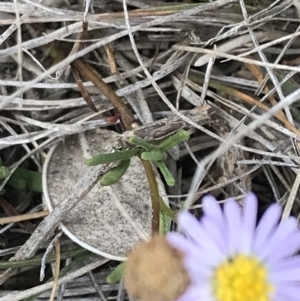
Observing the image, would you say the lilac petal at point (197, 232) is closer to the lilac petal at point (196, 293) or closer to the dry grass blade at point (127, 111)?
the lilac petal at point (196, 293)

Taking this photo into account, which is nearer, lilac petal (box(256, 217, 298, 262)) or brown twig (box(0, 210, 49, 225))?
lilac petal (box(256, 217, 298, 262))

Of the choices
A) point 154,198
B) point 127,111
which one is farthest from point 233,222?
point 127,111

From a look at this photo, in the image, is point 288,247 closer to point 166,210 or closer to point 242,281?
point 242,281

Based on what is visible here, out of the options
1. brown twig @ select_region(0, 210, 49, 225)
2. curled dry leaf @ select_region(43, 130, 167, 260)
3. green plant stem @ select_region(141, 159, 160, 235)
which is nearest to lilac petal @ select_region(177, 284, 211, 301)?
green plant stem @ select_region(141, 159, 160, 235)

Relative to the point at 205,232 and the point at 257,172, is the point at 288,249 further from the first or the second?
the point at 257,172

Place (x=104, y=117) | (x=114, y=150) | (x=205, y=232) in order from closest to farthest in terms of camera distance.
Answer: (x=205, y=232) → (x=114, y=150) → (x=104, y=117)

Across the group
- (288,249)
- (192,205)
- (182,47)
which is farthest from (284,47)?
(288,249)

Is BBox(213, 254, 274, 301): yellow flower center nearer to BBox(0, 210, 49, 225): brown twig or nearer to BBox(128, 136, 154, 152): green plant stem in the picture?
BBox(128, 136, 154, 152): green plant stem
